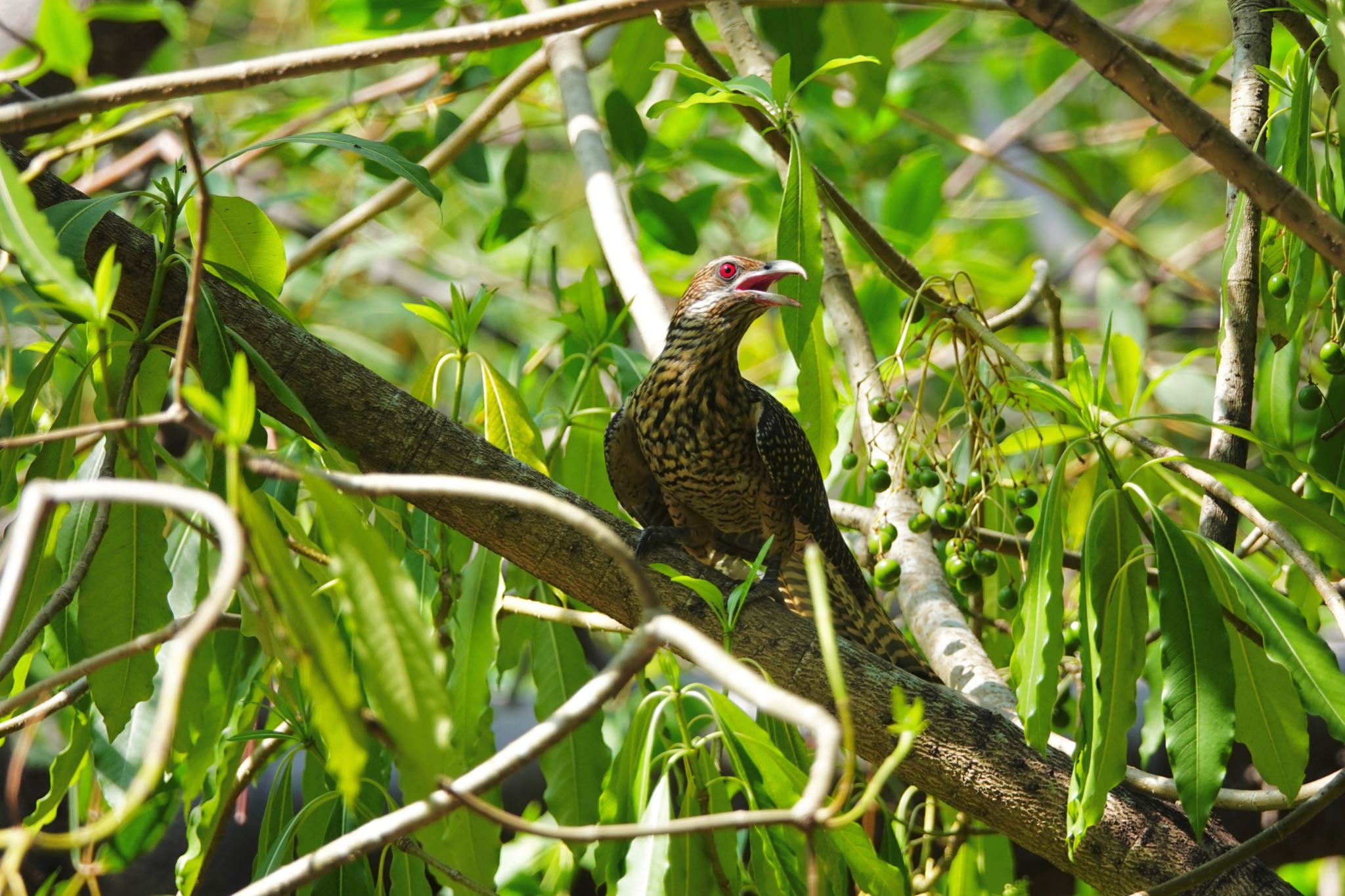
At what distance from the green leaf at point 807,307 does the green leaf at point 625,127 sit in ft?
4.99

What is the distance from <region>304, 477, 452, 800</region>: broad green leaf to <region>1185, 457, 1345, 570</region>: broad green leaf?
1.57m

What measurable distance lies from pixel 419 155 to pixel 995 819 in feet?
9.69

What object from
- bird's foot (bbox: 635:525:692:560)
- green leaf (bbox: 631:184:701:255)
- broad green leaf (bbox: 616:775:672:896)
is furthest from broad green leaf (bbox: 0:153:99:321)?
green leaf (bbox: 631:184:701:255)

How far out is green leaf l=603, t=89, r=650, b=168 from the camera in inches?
142

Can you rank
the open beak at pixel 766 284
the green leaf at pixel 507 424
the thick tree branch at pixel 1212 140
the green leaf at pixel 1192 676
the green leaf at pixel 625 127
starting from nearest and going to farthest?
1. the thick tree branch at pixel 1212 140
2. the green leaf at pixel 1192 676
3. the green leaf at pixel 507 424
4. the open beak at pixel 766 284
5. the green leaf at pixel 625 127

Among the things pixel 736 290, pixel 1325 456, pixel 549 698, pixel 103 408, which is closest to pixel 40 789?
pixel 549 698

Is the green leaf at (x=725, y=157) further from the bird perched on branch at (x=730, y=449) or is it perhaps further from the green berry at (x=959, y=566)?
the green berry at (x=959, y=566)

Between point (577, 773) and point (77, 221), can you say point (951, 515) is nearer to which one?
point (577, 773)

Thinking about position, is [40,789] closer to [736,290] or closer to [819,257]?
[736,290]

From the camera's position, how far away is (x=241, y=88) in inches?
61.2

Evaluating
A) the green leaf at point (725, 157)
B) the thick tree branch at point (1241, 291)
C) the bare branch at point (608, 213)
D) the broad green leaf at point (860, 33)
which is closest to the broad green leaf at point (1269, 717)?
the thick tree branch at point (1241, 291)

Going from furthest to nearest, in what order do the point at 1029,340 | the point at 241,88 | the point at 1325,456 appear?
the point at 1029,340 < the point at 1325,456 < the point at 241,88

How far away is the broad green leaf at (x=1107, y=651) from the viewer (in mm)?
1854

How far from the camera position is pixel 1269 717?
1.95 m
